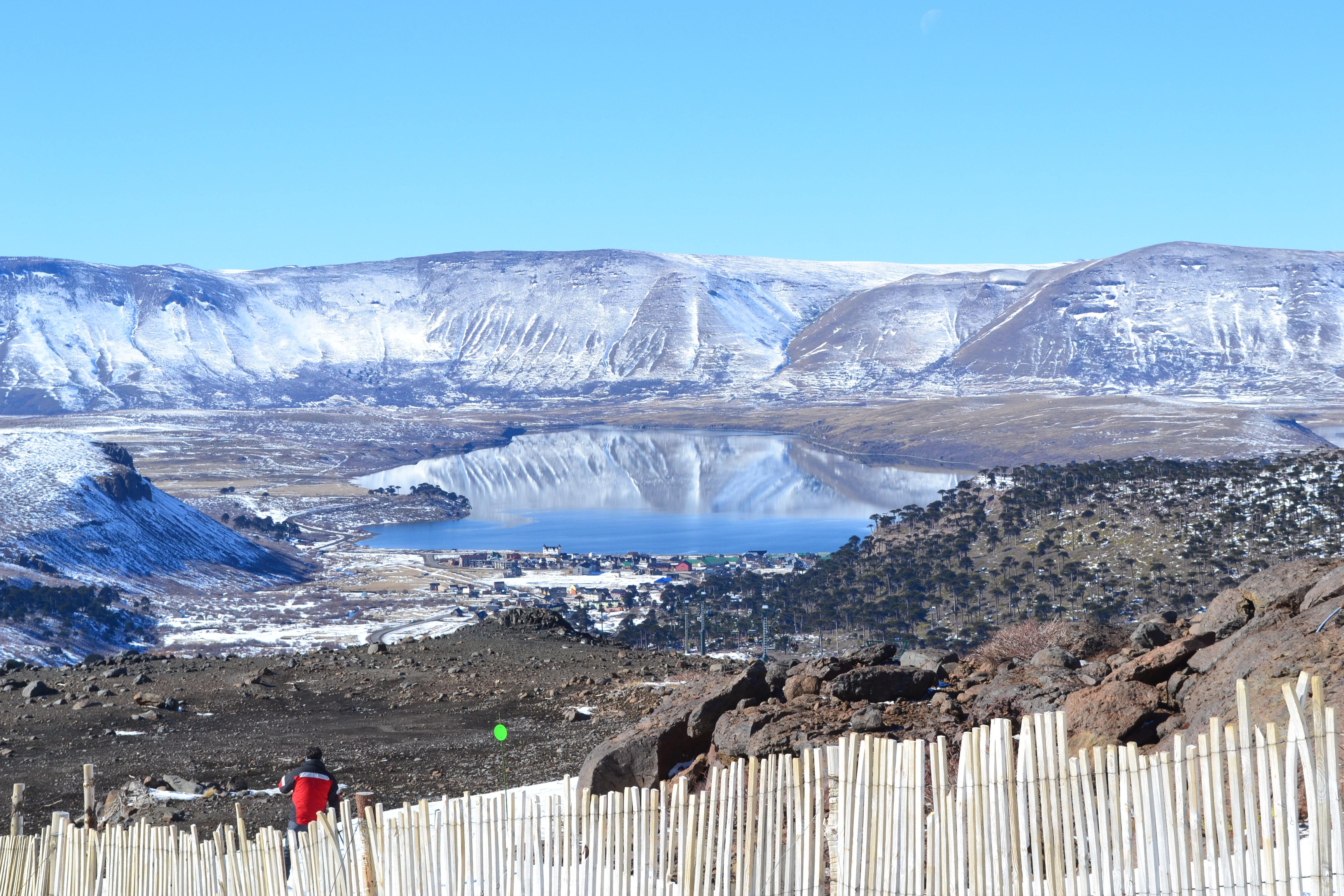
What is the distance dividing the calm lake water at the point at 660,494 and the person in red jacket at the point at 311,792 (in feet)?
266

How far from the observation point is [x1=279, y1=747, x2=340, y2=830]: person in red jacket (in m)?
9.10

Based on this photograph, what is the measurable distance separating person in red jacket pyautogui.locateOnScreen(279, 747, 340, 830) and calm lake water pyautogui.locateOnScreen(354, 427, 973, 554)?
8100cm

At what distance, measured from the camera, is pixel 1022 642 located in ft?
43.5

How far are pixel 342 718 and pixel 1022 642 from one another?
8064 mm

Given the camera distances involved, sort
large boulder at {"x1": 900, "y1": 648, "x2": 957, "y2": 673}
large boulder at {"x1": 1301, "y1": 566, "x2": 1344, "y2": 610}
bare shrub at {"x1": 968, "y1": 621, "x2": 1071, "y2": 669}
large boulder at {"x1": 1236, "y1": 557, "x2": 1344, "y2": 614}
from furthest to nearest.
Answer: large boulder at {"x1": 900, "y1": 648, "x2": 957, "y2": 673}
bare shrub at {"x1": 968, "y1": 621, "x2": 1071, "y2": 669}
large boulder at {"x1": 1236, "y1": 557, "x2": 1344, "y2": 614}
large boulder at {"x1": 1301, "y1": 566, "x2": 1344, "y2": 610}

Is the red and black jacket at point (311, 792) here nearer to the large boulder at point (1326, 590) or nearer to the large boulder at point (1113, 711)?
the large boulder at point (1113, 711)

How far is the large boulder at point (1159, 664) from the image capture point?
9305mm

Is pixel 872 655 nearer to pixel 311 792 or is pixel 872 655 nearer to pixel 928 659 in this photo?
pixel 928 659

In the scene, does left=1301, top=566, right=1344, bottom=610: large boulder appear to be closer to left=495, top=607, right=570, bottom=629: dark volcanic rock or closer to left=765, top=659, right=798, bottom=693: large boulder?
left=765, top=659, right=798, bottom=693: large boulder

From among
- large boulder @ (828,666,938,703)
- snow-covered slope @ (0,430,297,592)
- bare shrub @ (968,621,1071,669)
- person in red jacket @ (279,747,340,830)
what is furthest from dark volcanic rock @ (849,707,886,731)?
snow-covered slope @ (0,430,297,592)

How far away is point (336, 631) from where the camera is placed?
54594 millimetres

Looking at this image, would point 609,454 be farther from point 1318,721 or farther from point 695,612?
point 1318,721

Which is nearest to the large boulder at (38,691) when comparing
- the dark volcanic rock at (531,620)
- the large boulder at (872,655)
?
the dark volcanic rock at (531,620)

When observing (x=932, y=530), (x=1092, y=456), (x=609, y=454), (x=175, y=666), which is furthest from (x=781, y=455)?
(x=175, y=666)
